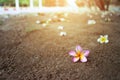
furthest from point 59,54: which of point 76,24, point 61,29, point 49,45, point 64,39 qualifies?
point 76,24

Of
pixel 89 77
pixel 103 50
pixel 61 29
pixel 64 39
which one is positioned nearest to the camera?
pixel 89 77

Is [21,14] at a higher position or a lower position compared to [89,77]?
higher

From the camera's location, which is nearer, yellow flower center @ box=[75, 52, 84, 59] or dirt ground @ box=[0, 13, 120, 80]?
dirt ground @ box=[0, 13, 120, 80]

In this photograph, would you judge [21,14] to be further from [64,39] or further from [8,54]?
[8,54]

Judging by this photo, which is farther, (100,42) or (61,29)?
(61,29)

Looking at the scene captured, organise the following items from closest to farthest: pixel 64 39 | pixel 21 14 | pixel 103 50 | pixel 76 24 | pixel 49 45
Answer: pixel 103 50
pixel 49 45
pixel 64 39
pixel 76 24
pixel 21 14

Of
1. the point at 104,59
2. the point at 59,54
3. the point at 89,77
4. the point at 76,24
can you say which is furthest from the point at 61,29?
the point at 89,77

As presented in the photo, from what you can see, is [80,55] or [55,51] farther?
[55,51]

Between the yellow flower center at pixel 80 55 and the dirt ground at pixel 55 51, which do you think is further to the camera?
the yellow flower center at pixel 80 55
